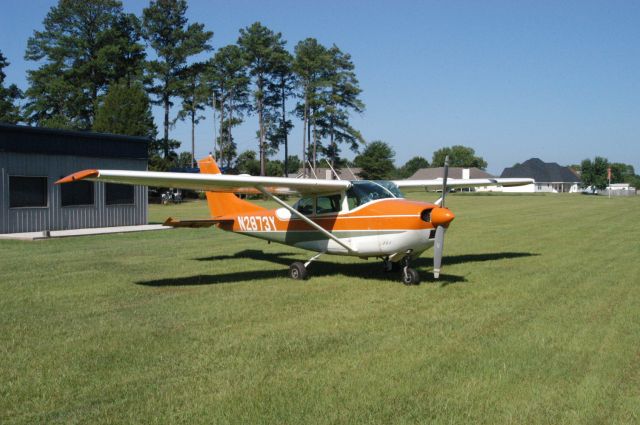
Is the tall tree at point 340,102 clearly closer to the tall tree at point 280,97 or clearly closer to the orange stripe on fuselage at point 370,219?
the tall tree at point 280,97

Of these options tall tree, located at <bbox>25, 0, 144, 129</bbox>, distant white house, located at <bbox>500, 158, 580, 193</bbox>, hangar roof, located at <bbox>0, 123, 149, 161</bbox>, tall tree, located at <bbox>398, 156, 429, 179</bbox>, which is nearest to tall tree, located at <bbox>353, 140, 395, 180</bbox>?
tall tree, located at <bbox>25, 0, 144, 129</bbox>

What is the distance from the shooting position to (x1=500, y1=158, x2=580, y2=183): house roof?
121 metres

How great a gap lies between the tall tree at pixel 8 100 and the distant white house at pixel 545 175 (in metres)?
92.2

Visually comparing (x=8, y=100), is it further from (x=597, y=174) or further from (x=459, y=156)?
(x=459, y=156)

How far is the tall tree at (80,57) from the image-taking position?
5741 centimetres

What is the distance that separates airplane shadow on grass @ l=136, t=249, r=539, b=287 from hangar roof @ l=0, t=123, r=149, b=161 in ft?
33.8

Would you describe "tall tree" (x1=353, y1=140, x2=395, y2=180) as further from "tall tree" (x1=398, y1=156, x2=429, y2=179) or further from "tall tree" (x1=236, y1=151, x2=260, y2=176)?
"tall tree" (x1=398, y1=156, x2=429, y2=179)

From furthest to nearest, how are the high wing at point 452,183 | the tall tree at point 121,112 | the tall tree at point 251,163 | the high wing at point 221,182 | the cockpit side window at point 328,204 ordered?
the tall tree at point 251,163
the tall tree at point 121,112
the high wing at point 452,183
the cockpit side window at point 328,204
the high wing at point 221,182

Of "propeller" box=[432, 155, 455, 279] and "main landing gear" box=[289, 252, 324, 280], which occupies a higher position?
"propeller" box=[432, 155, 455, 279]

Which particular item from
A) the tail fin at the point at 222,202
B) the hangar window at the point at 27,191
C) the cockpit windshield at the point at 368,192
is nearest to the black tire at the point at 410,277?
the cockpit windshield at the point at 368,192

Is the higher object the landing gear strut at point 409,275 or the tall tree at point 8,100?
the tall tree at point 8,100

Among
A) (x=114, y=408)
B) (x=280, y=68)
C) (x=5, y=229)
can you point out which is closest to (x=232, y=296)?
(x=114, y=408)

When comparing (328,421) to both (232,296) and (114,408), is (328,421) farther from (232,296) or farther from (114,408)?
(232,296)

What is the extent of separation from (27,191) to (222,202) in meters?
10.5
